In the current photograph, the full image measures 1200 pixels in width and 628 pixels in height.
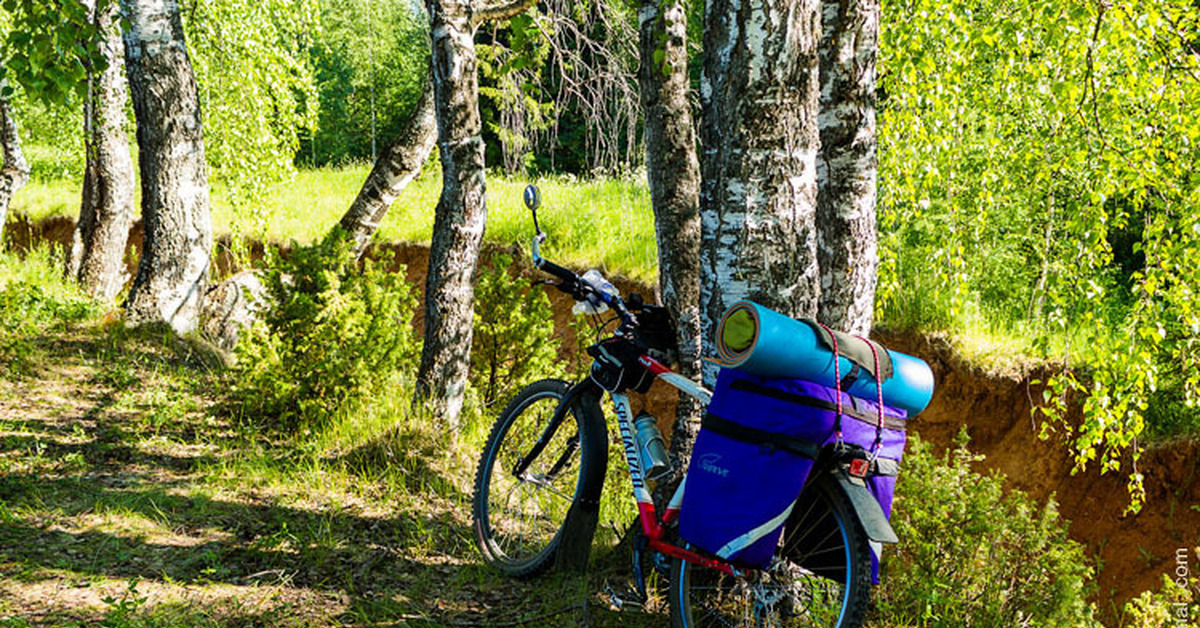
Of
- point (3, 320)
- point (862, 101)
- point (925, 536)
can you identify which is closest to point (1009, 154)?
point (862, 101)

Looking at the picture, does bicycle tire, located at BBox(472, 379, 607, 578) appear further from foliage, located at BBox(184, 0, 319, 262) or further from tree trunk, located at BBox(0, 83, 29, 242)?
foliage, located at BBox(184, 0, 319, 262)

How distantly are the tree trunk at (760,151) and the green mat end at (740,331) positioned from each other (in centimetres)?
62

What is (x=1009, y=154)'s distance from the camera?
7.41 metres

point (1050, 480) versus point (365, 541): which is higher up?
point (365, 541)

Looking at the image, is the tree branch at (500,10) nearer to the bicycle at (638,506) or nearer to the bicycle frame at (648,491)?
the bicycle at (638,506)

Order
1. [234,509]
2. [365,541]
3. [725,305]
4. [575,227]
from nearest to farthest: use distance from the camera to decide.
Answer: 1. [725,305]
2. [365,541]
3. [234,509]
4. [575,227]

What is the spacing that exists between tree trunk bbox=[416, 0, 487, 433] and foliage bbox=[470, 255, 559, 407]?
0.61 m

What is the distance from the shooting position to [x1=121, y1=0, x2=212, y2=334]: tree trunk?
682 centimetres

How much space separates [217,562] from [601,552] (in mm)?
1566

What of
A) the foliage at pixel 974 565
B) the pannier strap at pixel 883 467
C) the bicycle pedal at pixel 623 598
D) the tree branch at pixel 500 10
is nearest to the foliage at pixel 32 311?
the tree branch at pixel 500 10

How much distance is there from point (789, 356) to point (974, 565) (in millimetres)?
1460

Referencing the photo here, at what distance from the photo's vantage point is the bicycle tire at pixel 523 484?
379 centimetres

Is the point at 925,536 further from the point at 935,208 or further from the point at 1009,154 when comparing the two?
the point at 935,208

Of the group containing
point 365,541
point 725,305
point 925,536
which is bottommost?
point 365,541
